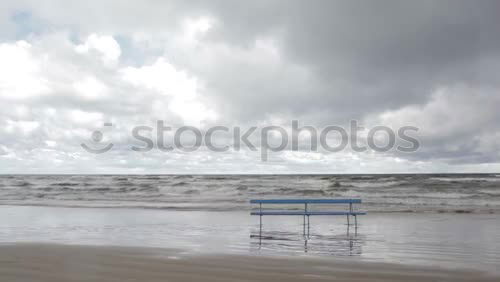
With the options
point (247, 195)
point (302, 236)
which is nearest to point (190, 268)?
point (302, 236)

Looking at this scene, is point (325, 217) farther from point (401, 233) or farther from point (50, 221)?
point (50, 221)

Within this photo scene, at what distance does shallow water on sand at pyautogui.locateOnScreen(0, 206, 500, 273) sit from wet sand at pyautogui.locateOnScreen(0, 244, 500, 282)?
76 cm

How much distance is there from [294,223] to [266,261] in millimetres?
6894

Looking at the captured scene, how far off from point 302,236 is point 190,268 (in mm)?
4794

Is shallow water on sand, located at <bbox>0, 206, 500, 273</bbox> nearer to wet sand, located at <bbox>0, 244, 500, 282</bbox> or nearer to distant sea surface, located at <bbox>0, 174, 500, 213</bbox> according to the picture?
wet sand, located at <bbox>0, 244, 500, 282</bbox>

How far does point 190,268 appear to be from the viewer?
21.9 feet

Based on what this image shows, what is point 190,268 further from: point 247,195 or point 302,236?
point 247,195

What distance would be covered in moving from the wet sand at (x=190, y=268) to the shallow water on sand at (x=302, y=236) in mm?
759

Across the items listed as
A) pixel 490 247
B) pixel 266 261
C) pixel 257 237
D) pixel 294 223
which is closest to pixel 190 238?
pixel 257 237

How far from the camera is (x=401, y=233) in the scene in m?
11.4

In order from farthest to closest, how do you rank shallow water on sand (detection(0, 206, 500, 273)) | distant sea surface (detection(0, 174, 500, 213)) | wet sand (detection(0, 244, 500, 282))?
distant sea surface (detection(0, 174, 500, 213))
shallow water on sand (detection(0, 206, 500, 273))
wet sand (detection(0, 244, 500, 282))

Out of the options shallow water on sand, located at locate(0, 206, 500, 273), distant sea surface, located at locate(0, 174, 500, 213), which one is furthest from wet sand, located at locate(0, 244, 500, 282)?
distant sea surface, located at locate(0, 174, 500, 213)

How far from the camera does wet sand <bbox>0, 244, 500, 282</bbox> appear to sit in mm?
6102

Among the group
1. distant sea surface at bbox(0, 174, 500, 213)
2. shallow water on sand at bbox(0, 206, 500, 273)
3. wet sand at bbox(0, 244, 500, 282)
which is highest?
wet sand at bbox(0, 244, 500, 282)
